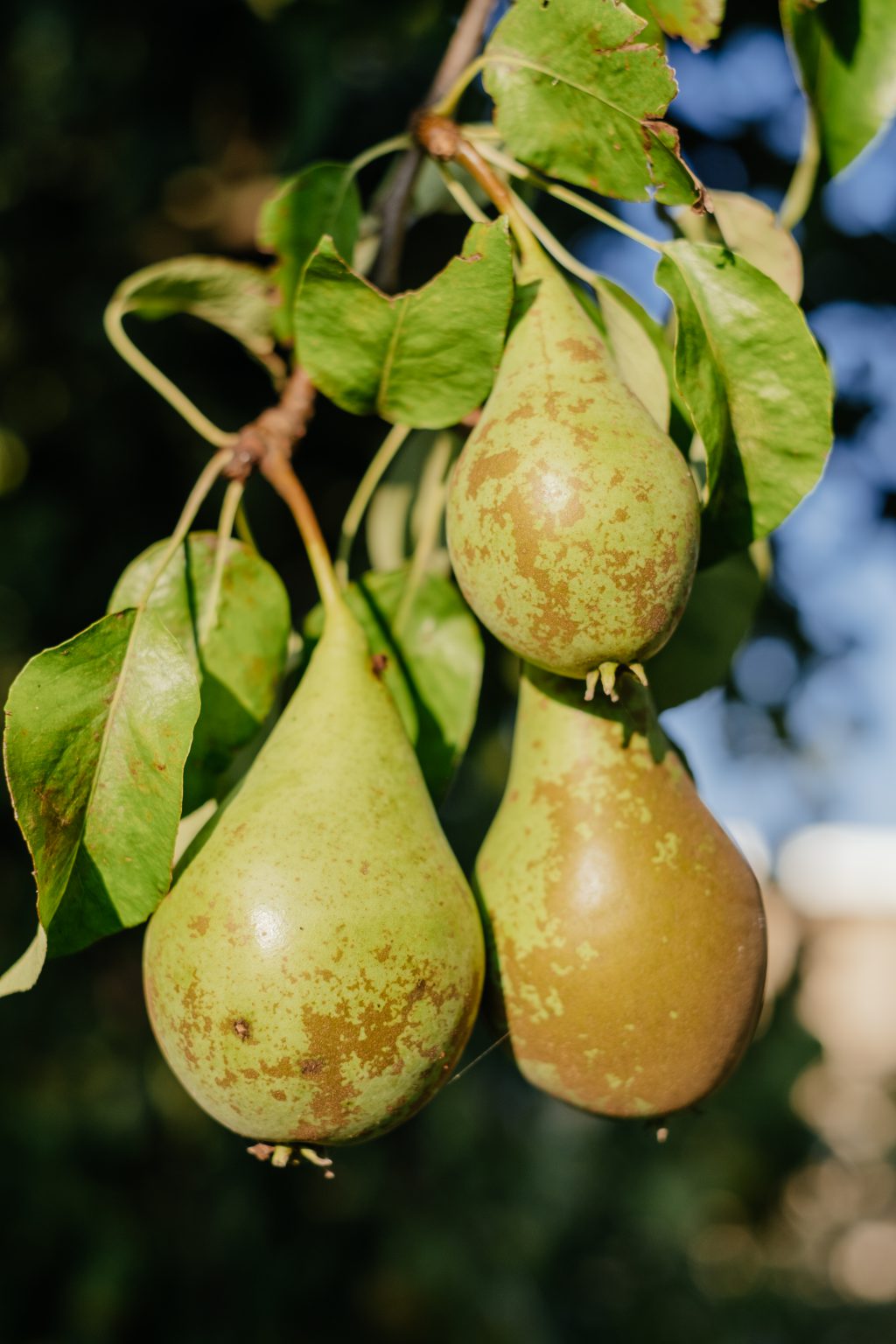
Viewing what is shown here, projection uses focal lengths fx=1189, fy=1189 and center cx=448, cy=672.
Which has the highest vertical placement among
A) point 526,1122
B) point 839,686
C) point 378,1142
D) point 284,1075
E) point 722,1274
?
point 284,1075

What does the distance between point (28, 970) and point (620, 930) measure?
14.5 inches

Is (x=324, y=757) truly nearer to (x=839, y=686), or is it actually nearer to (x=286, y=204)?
(x=286, y=204)

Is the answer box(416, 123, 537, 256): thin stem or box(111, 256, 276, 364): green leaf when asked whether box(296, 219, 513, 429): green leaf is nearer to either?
box(416, 123, 537, 256): thin stem

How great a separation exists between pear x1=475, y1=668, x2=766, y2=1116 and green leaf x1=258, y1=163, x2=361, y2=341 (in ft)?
1.35

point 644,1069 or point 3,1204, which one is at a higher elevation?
point 644,1069

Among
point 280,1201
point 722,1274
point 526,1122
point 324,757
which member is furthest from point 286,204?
point 722,1274

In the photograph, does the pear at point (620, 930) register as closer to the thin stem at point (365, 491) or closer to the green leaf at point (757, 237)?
the thin stem at point (365, 491)

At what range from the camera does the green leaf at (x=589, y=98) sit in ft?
2.34

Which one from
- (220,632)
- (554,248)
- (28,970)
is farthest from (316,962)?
(554,248)

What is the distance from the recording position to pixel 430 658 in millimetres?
934

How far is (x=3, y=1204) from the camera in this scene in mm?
2252

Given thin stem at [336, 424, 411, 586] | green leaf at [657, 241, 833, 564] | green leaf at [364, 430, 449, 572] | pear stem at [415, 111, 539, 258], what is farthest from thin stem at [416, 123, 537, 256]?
green leaf at [364, 430, 449, 572]

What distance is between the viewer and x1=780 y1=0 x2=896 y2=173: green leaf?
0.84 meters

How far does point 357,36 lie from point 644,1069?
5.26ft
